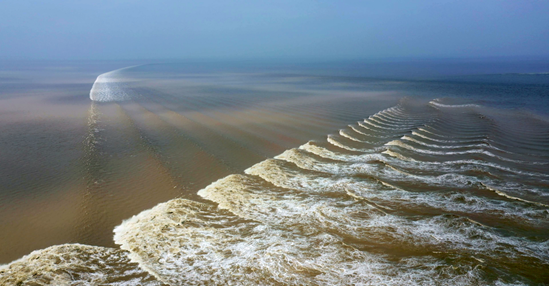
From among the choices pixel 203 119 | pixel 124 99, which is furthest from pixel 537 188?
pixel 124 99

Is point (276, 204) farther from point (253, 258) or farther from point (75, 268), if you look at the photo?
point (75, 268)

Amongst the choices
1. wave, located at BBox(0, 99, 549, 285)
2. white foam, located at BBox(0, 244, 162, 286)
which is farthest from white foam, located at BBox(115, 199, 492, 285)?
white foam, located at BBox(0, 244, 162, 286)

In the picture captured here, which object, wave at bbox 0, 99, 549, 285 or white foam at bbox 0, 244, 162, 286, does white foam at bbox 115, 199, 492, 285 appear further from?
white foam at bbox 0, 244, 162, 286

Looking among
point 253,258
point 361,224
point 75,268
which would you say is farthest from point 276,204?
point 75,268

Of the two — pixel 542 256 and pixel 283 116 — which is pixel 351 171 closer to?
pixel 542 256

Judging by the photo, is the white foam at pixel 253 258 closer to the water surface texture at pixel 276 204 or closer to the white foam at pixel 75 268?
the water surface texture at pixel 276 204
